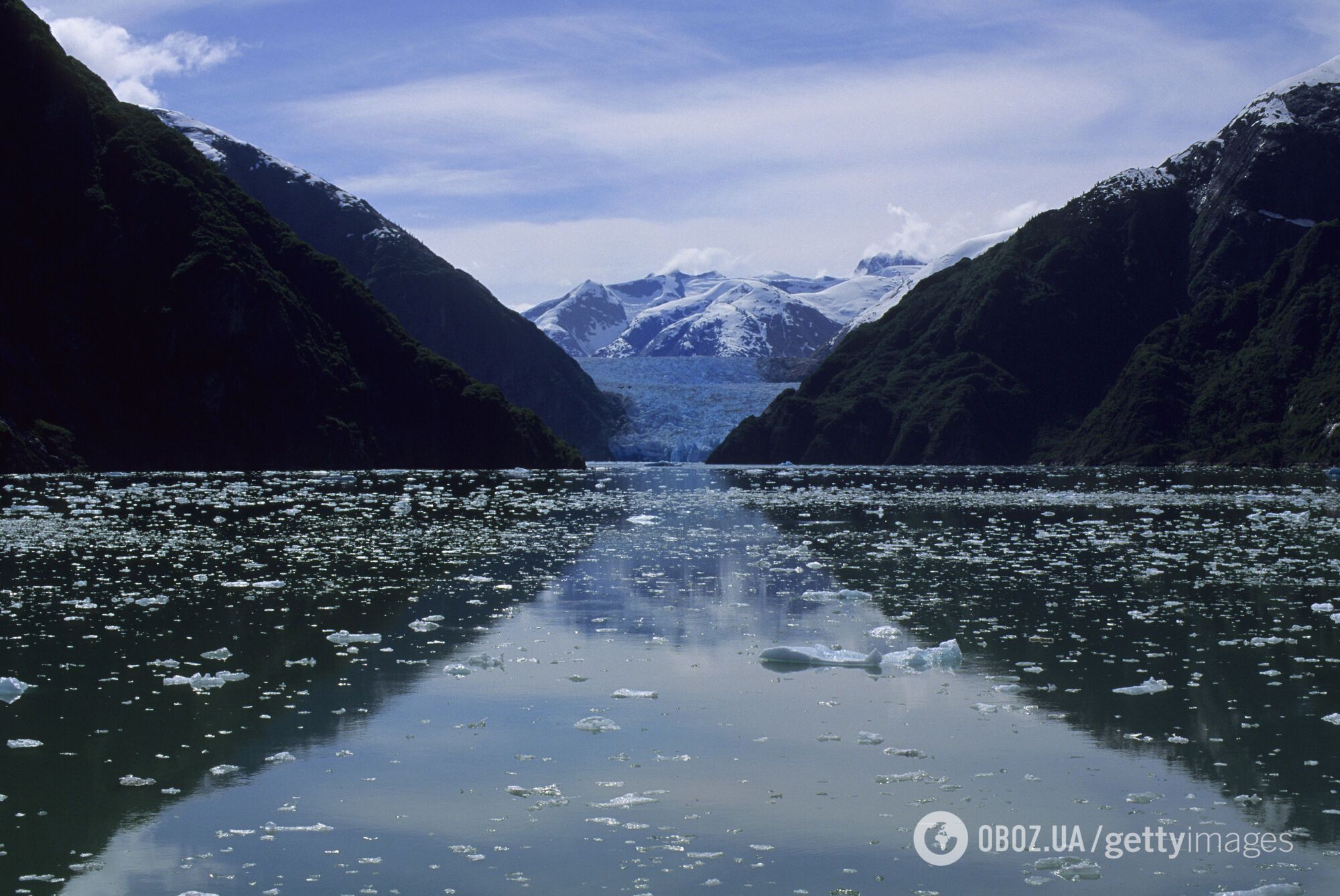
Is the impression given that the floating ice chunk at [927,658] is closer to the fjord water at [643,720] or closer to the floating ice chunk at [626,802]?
the fjord water at [643,720]

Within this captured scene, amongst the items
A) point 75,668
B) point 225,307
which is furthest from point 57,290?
point 75,668

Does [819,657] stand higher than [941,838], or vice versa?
[819,657]

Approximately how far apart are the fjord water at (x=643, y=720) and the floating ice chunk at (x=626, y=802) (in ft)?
0.13

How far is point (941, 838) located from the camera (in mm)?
10102

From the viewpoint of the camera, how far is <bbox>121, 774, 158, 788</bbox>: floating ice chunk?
11.2 metres

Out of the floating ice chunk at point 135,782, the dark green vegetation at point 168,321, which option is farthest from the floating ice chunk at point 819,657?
the dark green vegetation at point 168,321

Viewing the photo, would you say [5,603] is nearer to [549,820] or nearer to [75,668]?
[75,668]

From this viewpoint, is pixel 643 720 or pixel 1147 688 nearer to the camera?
pixel 643 720

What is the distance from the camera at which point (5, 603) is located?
71.5 ft

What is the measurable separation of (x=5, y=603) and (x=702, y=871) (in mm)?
17624

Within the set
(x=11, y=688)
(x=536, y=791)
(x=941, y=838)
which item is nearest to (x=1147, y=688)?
(x=941, y=838)

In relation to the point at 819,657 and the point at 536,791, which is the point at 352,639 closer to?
the point at 819,657

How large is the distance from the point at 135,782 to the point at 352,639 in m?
7.50

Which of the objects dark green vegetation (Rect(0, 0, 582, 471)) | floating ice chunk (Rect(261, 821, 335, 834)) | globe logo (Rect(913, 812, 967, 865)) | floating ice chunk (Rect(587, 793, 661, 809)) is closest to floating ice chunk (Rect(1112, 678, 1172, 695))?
globe logo (Rect(913, 812, 967, 865))
